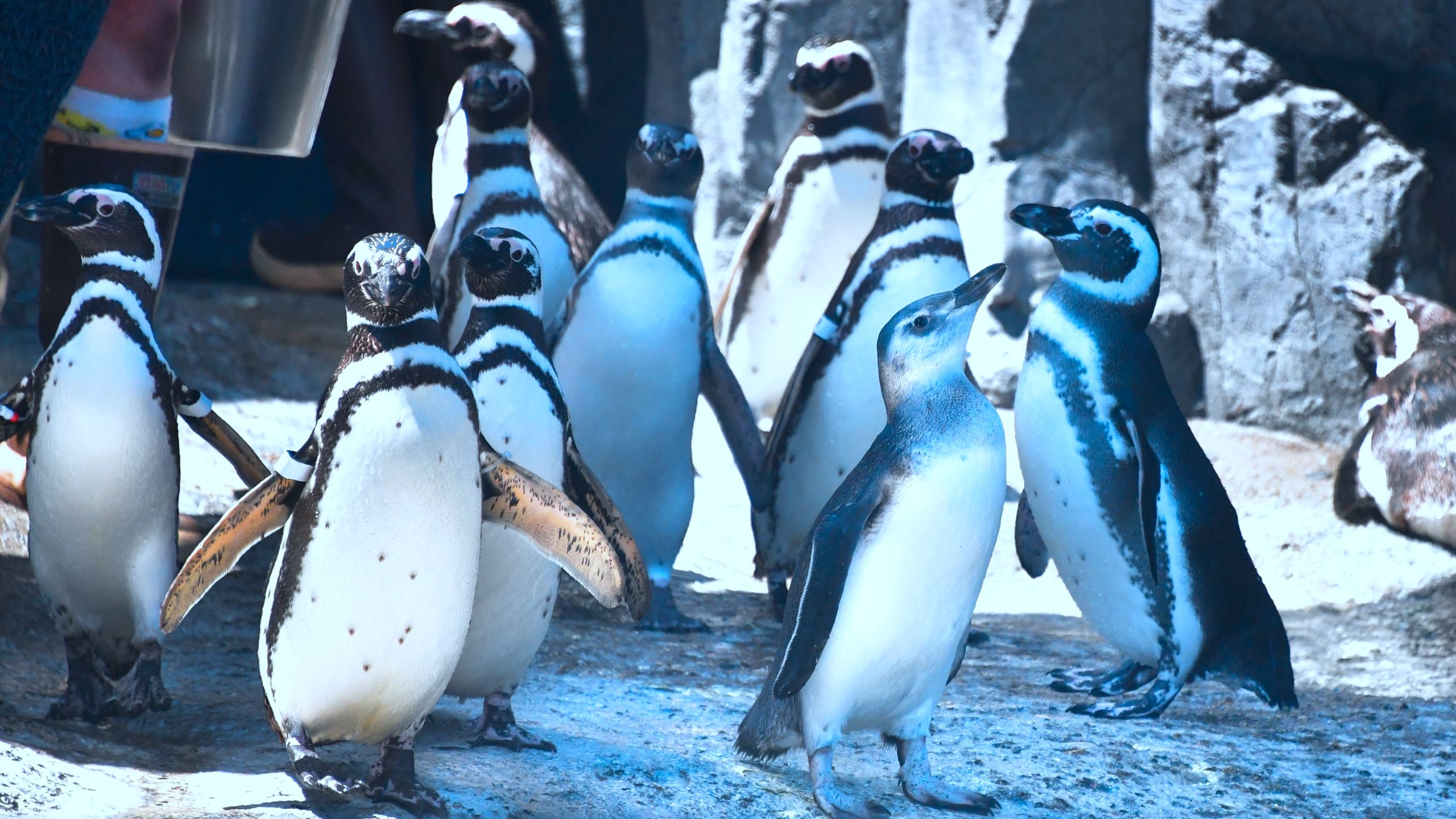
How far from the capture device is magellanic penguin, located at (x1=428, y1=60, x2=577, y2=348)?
3.91 m

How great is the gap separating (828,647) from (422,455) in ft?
2.32

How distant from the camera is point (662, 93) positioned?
7.01 m

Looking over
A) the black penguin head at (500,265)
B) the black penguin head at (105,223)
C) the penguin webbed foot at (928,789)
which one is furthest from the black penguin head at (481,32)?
the penguin webbed foot at (928,789)

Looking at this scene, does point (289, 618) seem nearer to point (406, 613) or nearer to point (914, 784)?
point (406, 613)

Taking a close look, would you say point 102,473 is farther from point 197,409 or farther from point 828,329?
point 828,329

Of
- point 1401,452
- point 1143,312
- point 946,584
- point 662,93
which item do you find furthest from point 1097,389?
point 662,93

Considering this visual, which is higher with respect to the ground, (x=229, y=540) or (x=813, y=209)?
(x=813, y=209)

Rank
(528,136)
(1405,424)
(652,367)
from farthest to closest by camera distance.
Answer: (1405,424) → (528,136) → (652,367)

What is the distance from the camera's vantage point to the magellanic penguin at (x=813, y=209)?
16.3 feet

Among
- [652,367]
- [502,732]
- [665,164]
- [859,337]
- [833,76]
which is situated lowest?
[502,732]

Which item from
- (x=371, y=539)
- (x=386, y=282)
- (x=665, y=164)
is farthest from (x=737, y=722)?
(x=665, y=164)

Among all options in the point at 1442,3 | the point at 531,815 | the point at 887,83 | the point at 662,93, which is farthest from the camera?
the point at 662,93

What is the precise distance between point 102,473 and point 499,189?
1624 mm

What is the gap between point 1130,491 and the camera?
2.93 meters
